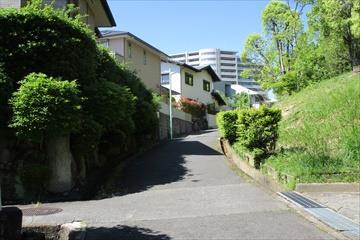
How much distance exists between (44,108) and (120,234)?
4.85m

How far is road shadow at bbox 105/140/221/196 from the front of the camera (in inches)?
544

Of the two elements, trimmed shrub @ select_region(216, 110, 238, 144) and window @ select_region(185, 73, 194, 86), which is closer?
trimmed shrub @ select_region(216, 110, 238, 144)

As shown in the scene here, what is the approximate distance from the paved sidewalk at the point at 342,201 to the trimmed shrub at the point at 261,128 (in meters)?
3.29

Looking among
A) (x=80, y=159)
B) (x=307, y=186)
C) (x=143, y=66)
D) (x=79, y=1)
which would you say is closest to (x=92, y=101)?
(x=80, y=159)

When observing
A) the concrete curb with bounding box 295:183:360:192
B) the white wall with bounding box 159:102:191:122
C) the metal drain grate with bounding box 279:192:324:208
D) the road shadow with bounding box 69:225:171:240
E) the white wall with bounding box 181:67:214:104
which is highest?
the white wall with bounding box 181:67:214:104

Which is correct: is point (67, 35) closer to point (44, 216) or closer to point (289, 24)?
point (44, 216)

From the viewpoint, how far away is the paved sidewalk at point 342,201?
867 centimetres

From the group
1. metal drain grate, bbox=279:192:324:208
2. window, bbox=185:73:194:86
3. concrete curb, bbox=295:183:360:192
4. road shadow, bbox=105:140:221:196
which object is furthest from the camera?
window, bbox=185:73:194:86

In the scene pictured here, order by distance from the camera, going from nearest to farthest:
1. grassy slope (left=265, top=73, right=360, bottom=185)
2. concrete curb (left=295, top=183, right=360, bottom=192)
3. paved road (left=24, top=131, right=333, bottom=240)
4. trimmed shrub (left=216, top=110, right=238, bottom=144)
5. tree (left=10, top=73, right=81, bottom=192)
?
paved road (left=24, top=131, right=333, bottom=240) < concrete curb (left=295, top=183, right=360, bottom=192) < grassy slope (left=265, top=73, right=360, bottom=185) < tree (left=10, top=73, right=81, bottom=192) < trimmed shrub (left=216, top=110, right=238, bottom=144)

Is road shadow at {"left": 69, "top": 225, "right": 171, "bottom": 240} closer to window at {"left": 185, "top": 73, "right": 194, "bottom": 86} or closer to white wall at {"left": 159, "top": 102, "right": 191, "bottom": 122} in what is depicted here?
white wall at {"left": 159, "top": 102, "right": 191, "bottom": 122}

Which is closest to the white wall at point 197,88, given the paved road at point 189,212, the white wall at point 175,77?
the white wall at point 175,77

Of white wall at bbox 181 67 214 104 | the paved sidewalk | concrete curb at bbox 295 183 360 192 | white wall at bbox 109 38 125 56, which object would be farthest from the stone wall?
the paved sidewalk

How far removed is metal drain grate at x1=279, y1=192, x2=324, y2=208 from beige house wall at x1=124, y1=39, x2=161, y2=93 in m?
23.3

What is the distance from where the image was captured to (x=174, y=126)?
37312mm
